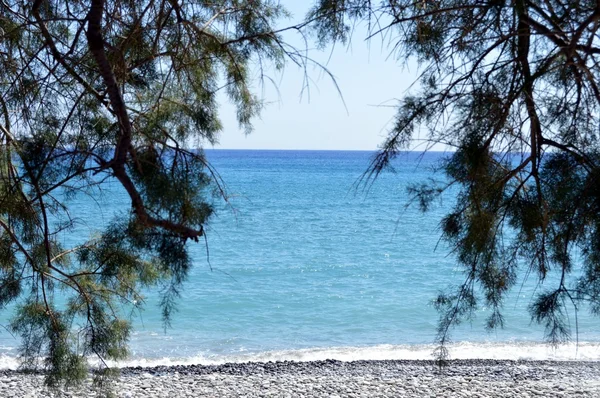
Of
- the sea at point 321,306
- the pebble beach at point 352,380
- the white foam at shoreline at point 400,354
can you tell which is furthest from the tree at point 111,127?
the white foam at shoreline at point 400,354

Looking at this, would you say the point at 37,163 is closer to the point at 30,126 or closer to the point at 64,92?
the point at 30,126

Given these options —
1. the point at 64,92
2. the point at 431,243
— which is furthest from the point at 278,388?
the point at 431,243

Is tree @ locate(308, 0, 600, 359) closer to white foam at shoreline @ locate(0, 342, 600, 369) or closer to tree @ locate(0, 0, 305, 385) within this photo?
tree @ locate(0, 0, 305, 385)

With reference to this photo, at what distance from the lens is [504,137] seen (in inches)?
96.5

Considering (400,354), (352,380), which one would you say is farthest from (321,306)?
(352,380)

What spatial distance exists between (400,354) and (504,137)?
5.54 meters

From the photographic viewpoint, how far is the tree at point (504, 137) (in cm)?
225

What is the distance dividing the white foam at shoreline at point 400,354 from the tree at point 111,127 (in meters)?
4.18

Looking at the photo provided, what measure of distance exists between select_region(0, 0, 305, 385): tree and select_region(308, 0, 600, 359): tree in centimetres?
47

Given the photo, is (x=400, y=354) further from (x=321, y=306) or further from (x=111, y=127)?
(x=111, y=127)

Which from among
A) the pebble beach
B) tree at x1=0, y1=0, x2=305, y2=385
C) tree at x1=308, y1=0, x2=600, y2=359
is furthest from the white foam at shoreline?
tree at x1=308, y1=0, x2=600, y2=359

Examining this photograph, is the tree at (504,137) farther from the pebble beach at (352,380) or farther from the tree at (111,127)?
the pebble beach at (352,380)

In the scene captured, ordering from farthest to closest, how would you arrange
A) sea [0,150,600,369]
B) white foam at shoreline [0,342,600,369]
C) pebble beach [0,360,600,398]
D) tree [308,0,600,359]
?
sea [0,150,600,369] < white foam at shoreline [0,342,600,369] < pebble beach [0,360,600,398] < tree [308,0,600,359]

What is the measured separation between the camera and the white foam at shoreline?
23.9ft
